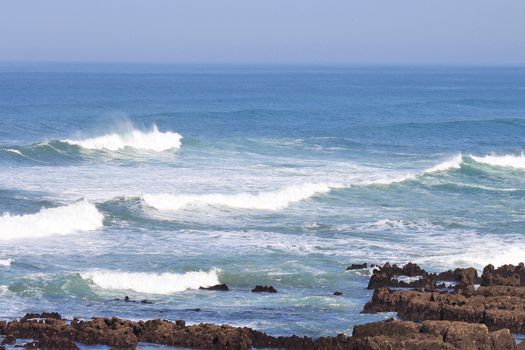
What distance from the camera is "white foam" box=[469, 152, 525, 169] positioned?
179 feet

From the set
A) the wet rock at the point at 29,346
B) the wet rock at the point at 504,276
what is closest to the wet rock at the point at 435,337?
the wet rock at the point at 504,276

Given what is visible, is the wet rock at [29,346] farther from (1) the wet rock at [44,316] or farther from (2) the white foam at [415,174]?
(2) the white foam at [415,174]

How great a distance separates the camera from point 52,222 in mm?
34531

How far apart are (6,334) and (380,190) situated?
Answer: 24773 millimetres

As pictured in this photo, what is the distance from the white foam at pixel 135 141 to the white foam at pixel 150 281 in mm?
28526

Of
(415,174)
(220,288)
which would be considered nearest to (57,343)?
(220,288)

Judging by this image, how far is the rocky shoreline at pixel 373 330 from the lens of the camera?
815 inches

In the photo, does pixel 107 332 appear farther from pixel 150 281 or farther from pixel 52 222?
pixel 52 222

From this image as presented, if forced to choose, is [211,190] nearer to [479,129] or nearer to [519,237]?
[519,237]

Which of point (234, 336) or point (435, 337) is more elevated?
point (435, 337)

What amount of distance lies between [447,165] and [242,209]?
15561 millimetres

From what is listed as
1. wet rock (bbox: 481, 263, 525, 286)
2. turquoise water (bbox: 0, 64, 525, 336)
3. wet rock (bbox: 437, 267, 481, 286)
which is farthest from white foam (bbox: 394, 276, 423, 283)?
wet rock (bbox: 481, 263, 525, 286)

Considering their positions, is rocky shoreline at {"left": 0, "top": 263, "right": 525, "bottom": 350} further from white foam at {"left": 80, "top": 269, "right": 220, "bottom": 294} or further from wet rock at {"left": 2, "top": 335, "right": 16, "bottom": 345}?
white foam at {"left": 80, "top": 269, "right": 220, "bottom": 294}

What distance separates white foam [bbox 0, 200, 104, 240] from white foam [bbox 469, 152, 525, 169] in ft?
82.4
